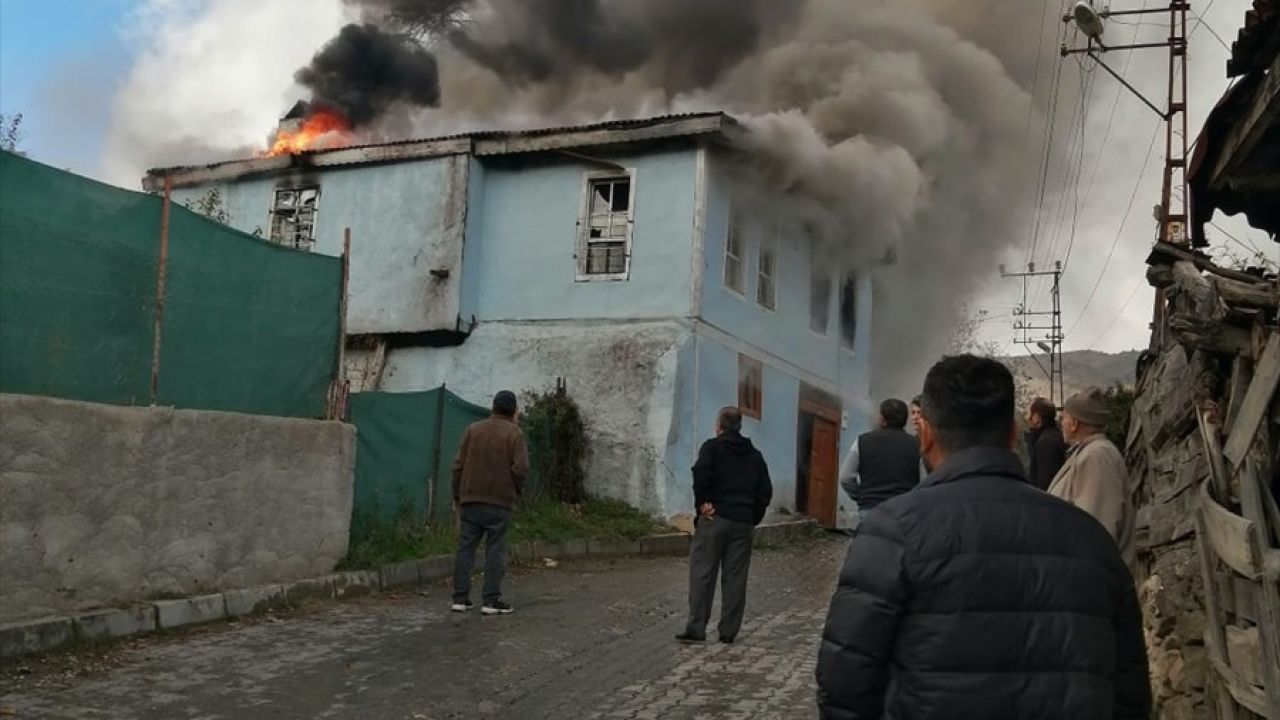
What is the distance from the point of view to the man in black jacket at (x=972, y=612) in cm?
219

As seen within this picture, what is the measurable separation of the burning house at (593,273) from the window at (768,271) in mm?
31

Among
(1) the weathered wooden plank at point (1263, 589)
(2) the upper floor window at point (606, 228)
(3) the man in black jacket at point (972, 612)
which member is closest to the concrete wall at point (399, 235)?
(2) the upper floor window at point (606, 228)

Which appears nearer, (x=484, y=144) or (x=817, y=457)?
(x=484, y=144)

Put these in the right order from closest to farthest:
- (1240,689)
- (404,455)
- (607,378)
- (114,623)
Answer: (1240,689) < (114,623) < (404,455) < (607,378)

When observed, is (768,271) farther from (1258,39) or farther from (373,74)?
(1258,39)

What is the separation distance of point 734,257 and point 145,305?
11.1m

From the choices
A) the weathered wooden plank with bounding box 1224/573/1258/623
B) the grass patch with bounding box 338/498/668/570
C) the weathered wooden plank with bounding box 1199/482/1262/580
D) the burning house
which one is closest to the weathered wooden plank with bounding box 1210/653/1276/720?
the weathered wooden plank with bounding box 1224/573/1258/623

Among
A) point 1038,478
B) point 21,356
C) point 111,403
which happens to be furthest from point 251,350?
point 1038,478

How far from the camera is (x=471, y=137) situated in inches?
693

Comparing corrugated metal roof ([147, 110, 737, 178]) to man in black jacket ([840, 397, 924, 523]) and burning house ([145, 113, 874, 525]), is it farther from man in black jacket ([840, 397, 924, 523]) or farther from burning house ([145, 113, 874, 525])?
man in black jacket ([840, 397, 924, 523])

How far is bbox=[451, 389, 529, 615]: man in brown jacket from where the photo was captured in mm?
8766

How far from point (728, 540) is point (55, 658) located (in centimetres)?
445

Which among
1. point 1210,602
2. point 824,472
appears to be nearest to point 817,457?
point 824,472

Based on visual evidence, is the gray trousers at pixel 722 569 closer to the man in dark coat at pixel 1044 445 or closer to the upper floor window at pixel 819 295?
the man in dark coat at pixel 1044 445
